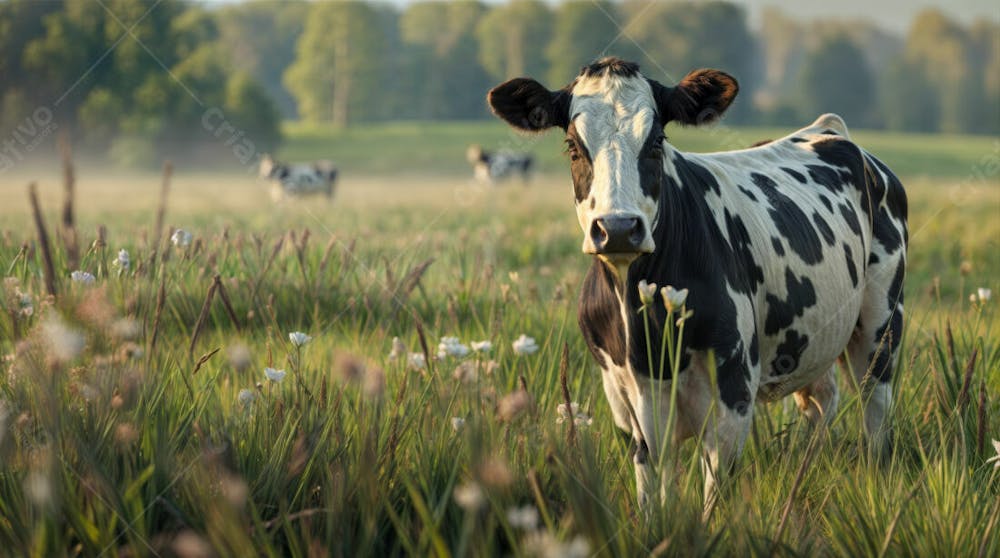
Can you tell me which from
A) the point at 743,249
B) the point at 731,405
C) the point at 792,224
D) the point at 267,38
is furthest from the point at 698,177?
the point at 267,38

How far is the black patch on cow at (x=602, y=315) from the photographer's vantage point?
3.99 meters

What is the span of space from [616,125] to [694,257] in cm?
64

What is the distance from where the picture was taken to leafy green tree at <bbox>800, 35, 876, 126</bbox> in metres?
100

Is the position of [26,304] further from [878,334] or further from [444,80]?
[444,80]

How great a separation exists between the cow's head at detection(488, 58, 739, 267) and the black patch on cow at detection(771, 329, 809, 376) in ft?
3.55

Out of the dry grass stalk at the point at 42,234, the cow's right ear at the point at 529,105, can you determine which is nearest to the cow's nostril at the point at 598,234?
the cow's right ear at the point at 529,105

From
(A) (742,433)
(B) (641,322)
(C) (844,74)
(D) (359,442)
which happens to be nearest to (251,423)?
(D) (359,442)

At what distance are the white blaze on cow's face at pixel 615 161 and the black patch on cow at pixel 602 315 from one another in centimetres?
28

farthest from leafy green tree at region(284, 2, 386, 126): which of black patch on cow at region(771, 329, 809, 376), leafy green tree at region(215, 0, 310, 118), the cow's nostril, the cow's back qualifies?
the cow's nostril

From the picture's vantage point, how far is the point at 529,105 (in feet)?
13.8

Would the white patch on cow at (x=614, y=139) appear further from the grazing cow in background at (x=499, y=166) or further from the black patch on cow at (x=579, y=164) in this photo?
the grazing cow in background at (x=499, y=166)

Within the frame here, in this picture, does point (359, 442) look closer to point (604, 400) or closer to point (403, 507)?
point (403, 507)

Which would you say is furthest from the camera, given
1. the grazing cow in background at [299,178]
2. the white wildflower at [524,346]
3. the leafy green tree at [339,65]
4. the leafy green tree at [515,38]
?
the leafy green tree at [515,38]

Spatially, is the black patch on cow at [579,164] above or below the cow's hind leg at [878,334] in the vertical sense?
above
